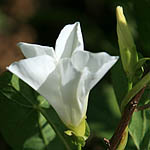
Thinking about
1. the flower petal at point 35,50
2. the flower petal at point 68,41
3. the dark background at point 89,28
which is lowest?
the dark background at point 89,28

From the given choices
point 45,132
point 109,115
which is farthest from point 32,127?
point 109,115

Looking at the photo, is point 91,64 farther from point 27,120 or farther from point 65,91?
point 27,120

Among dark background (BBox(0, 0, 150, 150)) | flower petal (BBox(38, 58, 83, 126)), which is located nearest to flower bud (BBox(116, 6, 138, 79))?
flower petal (BBox(38, 58, 83, 126))

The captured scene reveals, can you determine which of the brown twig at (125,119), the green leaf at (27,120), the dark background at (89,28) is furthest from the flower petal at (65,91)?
the dark background at (89,28)

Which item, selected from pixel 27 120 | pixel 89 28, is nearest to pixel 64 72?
pixel 27 120

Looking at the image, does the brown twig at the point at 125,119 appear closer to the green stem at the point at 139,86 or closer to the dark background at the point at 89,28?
the green stem at the point at 139,86

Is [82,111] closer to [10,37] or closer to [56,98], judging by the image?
[56,98]
